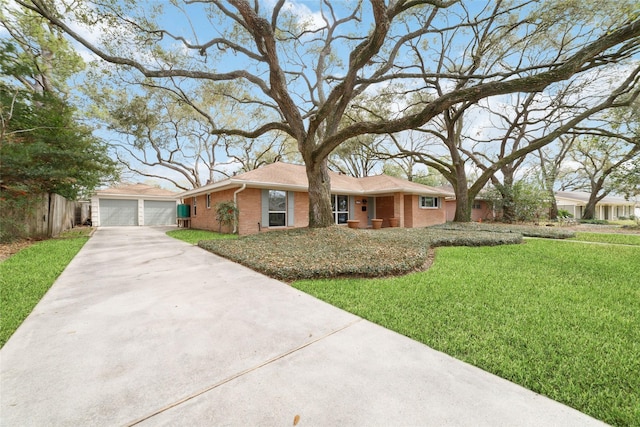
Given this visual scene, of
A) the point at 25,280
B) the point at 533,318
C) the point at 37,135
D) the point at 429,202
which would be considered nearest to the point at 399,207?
the point at 429,202

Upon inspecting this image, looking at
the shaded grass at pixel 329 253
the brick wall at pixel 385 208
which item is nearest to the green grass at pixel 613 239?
the shaded grass at pixel 329 253

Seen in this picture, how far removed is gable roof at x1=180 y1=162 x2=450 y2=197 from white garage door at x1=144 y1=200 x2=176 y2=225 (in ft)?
12.5

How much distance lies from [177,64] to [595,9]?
16.2 meters

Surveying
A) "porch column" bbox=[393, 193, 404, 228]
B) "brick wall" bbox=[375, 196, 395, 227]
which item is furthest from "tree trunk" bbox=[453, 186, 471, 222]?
"brick wall" bbox=[375, 196, 395, 227]

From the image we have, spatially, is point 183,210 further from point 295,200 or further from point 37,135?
point 295,200

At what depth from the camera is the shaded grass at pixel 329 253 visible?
4.70 metres

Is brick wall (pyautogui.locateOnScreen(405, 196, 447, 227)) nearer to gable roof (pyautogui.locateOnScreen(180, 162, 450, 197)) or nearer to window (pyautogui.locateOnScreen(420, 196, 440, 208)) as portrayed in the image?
window (pyautogui.locateOnScreen(420, 196, 440, 208))

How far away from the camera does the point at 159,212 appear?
19.8 m

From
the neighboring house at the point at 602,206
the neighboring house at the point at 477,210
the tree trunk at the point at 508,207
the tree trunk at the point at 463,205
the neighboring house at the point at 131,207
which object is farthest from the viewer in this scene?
the neighboring house at the point at 602,206

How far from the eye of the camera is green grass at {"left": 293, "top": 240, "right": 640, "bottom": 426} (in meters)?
1.80

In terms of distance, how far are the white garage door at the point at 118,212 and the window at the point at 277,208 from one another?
529 inches

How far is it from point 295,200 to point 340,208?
3.40m

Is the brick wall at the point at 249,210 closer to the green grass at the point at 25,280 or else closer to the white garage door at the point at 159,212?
the green grass at the point at 25,280

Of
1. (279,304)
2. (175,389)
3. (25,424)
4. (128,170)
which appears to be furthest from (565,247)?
(128,170)
